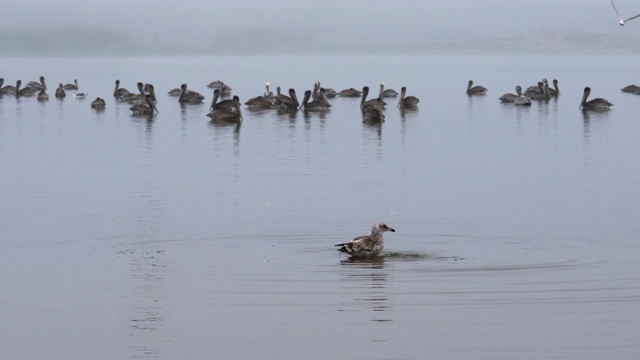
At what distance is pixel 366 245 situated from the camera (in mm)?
14555

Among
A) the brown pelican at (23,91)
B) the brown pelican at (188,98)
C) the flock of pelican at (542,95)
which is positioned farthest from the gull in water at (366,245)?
the brown pelican at (23,91)

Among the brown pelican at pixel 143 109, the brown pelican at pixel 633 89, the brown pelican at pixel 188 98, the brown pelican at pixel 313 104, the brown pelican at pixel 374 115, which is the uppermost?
the brown pelican at pixel 633 89

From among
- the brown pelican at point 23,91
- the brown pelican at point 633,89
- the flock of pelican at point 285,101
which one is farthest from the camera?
the brown pelican at point 633,89

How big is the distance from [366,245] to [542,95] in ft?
129

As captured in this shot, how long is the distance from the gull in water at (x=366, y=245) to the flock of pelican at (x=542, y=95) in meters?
30.7

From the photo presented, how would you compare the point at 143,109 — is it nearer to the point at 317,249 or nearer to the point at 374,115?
the point at 374,115

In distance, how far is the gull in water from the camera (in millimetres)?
14469

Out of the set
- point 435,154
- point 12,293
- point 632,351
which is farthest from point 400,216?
point 435,154

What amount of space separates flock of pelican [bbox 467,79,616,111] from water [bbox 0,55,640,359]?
45.0ft

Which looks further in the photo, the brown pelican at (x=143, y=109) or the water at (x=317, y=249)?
the brown pelican at (x=143, y=109)

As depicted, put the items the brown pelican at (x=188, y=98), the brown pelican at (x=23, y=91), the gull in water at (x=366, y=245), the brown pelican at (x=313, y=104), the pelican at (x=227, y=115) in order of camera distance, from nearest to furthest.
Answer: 1. the gull in water at (x=366, y=245)
2. the pelican at (x=227, y=115)
3. the brown pelican at (x=313, y=104)
4. the brown pelican at (x=188, y=98)
5. the brown pelican at (x=23, y=91)

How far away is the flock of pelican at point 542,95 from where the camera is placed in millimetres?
44594

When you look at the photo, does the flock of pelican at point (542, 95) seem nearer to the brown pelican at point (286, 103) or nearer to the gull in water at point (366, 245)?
the brown pelican at point (286, 103)

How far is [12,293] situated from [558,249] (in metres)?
6.13
